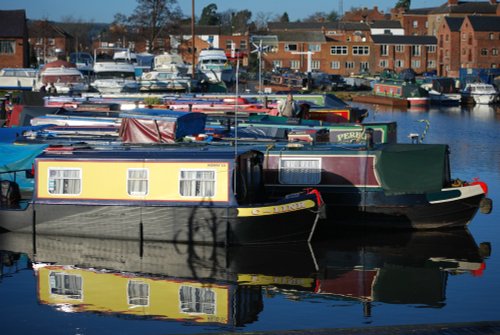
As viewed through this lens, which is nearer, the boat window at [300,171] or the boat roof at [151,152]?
the boat roof at [151,152]

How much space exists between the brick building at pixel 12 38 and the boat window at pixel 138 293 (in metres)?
71.8

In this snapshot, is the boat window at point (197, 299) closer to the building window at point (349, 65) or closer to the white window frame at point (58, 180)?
the white window frame at point (58, 180)

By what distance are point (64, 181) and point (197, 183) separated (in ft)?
A: 11.9

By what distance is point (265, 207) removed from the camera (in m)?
23.3

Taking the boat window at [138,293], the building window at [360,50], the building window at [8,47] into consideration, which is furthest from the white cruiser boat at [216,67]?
the boat window at [138,293]

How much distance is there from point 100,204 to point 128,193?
2.57ft

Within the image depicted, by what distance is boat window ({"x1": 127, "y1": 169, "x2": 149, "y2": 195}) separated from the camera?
24516 millimetres

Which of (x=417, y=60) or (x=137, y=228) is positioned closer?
(x=137, y=228)

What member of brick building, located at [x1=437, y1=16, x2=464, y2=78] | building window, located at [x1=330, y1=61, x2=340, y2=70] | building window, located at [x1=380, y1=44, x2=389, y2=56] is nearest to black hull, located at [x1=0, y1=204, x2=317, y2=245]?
brick building, located at [x1=437, y1=16, x2=464, y2=78]

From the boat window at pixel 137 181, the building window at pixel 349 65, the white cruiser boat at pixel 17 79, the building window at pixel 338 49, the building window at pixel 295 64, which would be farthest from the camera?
the building window at pixel 349 65

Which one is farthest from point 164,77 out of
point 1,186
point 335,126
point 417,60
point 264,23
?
point 264,23

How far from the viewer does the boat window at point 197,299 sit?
63.2 ft

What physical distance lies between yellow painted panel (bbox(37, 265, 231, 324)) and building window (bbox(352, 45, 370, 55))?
10563cm

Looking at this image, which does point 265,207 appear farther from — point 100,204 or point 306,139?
point 306,139
